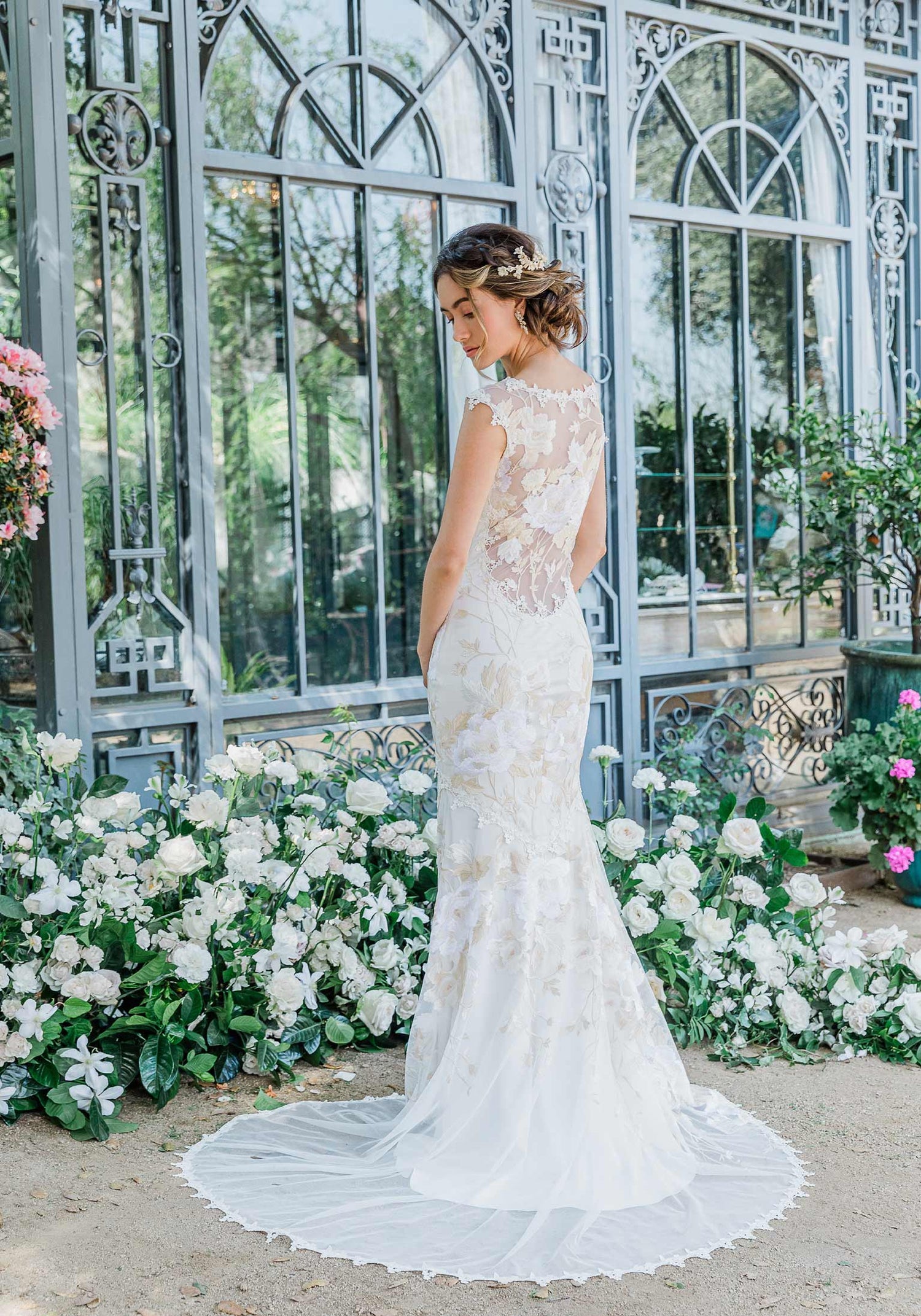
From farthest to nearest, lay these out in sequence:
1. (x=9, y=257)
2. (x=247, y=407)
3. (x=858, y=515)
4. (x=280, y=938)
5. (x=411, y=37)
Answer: (x=247, y=407), (x=858, y=515), (x=9, y=257), (x=411, y=37), (x=280, y=938)

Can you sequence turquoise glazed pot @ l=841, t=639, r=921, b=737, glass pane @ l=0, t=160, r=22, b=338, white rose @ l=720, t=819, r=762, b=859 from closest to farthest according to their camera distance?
1. white rose @ l=720, t=819, r=762, b=859
2. glass pane @ l=0, t=160, r=22, b=338
3. turquoise glazed pot @ l=841, t=639, r=921, b=737

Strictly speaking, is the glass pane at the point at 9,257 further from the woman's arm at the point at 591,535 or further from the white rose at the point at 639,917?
the white rose at the point at 639,917

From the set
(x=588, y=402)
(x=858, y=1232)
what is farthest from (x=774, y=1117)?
(x=588, y=402)

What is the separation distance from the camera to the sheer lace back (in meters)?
2.88

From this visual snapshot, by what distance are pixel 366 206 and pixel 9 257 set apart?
1.45 m

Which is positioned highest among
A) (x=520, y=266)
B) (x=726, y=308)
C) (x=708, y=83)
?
(x=708, y=83)

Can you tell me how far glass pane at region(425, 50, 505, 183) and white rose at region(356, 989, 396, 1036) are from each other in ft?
10.3

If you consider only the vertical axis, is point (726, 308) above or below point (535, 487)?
above

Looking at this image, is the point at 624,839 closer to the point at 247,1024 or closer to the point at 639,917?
the point at 639,917

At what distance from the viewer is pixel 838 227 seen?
6.24 metres

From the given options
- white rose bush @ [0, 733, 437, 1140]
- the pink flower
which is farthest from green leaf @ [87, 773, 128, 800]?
the pink flower

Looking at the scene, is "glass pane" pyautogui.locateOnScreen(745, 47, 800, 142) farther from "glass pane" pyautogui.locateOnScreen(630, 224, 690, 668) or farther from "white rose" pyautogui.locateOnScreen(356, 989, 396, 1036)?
"white rose" pyautogui.locateOnScreen(356, 989, 396, 1036)

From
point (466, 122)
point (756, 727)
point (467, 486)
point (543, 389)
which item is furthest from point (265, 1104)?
point (466, 122)

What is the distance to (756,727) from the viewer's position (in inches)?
236
